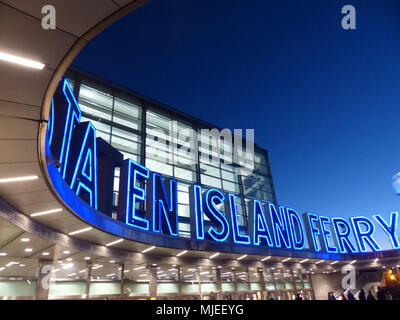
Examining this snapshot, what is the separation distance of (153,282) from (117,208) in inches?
268

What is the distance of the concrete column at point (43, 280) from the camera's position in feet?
45.5

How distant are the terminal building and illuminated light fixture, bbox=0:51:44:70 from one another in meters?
0.07

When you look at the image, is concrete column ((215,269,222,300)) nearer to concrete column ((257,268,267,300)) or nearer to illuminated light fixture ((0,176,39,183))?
concrete column ((257,268,267,300))

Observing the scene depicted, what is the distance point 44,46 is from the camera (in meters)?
4.36

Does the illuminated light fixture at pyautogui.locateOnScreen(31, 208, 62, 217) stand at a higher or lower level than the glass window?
lower

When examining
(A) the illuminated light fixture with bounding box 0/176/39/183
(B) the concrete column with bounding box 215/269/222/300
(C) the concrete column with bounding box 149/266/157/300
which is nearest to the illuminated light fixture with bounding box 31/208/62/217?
(A) the illuminated light fixture with bounding box 0/176/39/183

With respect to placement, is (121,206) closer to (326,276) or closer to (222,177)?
(222,177)

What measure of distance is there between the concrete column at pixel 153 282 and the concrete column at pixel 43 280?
6.12 meters

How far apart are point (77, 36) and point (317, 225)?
2923 cm

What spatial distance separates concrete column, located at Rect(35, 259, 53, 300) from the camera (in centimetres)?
Result: 1386

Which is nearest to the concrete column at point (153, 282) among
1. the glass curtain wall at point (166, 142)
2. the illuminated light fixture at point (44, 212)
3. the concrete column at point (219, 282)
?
the concrete column at point (219, 282)

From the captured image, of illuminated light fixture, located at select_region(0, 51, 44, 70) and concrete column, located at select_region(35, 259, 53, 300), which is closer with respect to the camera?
illuminated light fixture, located at select_region(0, 51, 44, 70)
